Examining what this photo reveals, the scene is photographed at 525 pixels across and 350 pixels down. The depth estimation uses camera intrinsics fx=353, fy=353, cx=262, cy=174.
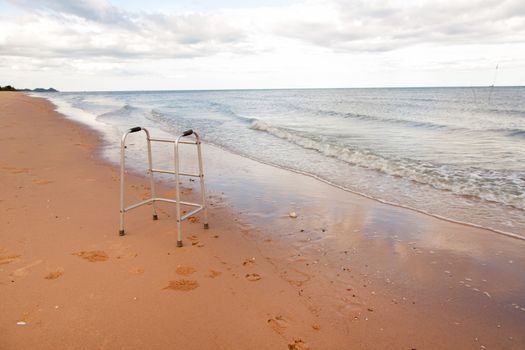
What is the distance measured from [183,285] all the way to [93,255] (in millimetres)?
1555

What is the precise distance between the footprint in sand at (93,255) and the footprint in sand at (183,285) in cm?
121

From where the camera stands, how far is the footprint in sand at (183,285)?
4.13m

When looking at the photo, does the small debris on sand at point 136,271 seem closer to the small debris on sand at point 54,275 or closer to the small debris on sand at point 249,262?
the small debris on sand at point 54,275

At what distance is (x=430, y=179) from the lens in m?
9.77

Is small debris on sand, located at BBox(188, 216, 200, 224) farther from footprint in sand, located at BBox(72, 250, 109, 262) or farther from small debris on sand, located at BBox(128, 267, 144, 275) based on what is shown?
small debris on sand, located at BBox(128, 267, 144, 275)

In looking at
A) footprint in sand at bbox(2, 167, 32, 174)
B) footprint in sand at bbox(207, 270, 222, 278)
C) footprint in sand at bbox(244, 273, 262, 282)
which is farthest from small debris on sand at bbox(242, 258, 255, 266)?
footprint in sand at bbox(2, 167, 32, 174)

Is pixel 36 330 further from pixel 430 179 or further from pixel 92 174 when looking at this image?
pixel 430 179

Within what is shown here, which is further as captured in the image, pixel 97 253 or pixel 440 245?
pixel 440 245

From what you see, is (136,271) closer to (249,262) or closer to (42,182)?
(249,262)

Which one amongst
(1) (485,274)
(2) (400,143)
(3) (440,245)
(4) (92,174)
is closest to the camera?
(1) (485,274)

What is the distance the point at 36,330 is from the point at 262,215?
4.10 metres

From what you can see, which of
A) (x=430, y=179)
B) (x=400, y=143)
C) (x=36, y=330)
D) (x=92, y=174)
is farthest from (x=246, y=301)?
(x=400, y=143)

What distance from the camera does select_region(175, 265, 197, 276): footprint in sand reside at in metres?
4.49

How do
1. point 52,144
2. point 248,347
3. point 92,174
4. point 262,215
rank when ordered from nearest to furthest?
1. point 248,347
2. point 262,215
3. point 92,174
4. point 52,144
